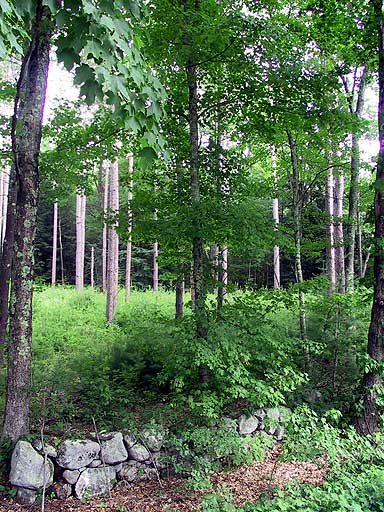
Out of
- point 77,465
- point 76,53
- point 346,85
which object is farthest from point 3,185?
point 76,53

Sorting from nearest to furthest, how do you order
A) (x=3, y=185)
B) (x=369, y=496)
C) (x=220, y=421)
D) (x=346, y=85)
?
(x=369, y=496)
(x=220, y=421)
(x=346, y=85)
(x=3, y=185)

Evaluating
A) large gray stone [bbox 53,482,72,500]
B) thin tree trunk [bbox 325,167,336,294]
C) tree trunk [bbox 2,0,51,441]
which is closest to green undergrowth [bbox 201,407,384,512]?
large gray stone [bbox 53,482,72,500]

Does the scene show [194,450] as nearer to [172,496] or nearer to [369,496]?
[172,496]

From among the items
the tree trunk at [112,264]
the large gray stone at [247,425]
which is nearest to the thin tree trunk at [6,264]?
the large gray stone at [247,425]

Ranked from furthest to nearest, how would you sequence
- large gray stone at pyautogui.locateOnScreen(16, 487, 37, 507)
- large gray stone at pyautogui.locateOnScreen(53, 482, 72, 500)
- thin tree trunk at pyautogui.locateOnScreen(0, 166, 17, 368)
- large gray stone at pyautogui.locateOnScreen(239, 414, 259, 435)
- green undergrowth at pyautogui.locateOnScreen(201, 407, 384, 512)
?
1. thin tree trunk at pyautogui.locateOnScreen(0, 166, 17, 368)
2. large gray stone at pyautogui.locateOnScreen(239, 414, 259, 435)
3. large gray stone at pyautogui.locateOnScreen(53, 482, 72, 500)
4. large gray stone at pyautogui.locateOnScreen(16, 487, 37, 507)
5. green undergrowth at pyautogui.locateOnScreen(201, 407, 384, 512)

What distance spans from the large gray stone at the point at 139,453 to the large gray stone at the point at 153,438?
5 cm

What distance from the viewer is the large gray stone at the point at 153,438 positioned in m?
4.33

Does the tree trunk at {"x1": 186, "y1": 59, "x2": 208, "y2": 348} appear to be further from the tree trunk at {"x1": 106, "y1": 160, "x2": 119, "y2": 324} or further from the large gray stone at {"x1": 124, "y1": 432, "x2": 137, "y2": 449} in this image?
the tree trunk at {"x1": 106, "y1": 160, "x2": 119, "y2": 324}

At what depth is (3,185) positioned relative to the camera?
18.9 m

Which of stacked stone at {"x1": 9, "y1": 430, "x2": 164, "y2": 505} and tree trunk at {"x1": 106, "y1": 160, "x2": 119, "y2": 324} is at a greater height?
tree trunk at {"x1": 106, "y1": 160, "x2": 119, "y2": 324}

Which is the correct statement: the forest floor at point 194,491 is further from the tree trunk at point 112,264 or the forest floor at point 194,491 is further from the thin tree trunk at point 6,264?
the tree trunk at point 112,264

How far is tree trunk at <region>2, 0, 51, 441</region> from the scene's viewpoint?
410 cm

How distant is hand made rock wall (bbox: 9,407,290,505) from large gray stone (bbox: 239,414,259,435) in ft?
1.10

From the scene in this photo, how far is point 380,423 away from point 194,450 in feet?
7.96
